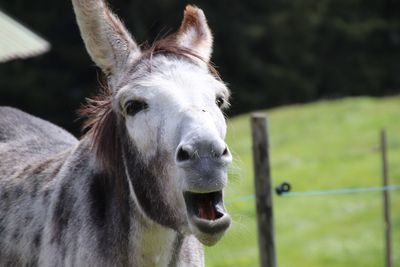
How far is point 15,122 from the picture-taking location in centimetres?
544

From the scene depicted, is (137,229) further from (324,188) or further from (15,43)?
(324,188)

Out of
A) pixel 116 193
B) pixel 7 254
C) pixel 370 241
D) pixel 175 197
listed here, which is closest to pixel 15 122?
pixel 7 254

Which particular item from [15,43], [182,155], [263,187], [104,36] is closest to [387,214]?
[263,187]

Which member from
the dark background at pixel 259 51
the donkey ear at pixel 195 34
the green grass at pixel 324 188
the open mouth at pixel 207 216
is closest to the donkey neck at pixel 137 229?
the open mouth at pixel 207 216

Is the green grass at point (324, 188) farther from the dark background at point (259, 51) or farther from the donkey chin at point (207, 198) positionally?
the dark background at point (259, 51)

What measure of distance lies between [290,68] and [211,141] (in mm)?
38749

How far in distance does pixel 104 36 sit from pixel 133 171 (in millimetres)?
723

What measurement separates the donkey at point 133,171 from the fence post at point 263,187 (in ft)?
5.91

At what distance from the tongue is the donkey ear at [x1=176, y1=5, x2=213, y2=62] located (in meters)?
0.98

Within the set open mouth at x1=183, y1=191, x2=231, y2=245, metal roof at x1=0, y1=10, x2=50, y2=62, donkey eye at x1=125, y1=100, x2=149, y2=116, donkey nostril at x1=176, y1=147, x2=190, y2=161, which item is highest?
metal roof at x1=0, y1=10, x2=50, y2=62

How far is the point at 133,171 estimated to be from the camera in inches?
152

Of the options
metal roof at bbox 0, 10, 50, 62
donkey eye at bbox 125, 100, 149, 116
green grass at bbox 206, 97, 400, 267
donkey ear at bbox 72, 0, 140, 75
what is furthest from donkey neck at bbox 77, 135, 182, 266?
green grass at bbox 206, 97, 400, 267

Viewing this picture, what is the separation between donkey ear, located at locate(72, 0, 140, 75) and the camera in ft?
13.2

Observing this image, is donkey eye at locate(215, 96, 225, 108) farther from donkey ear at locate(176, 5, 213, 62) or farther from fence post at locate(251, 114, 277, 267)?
fence post at locate(251, 114, 277, 267)
